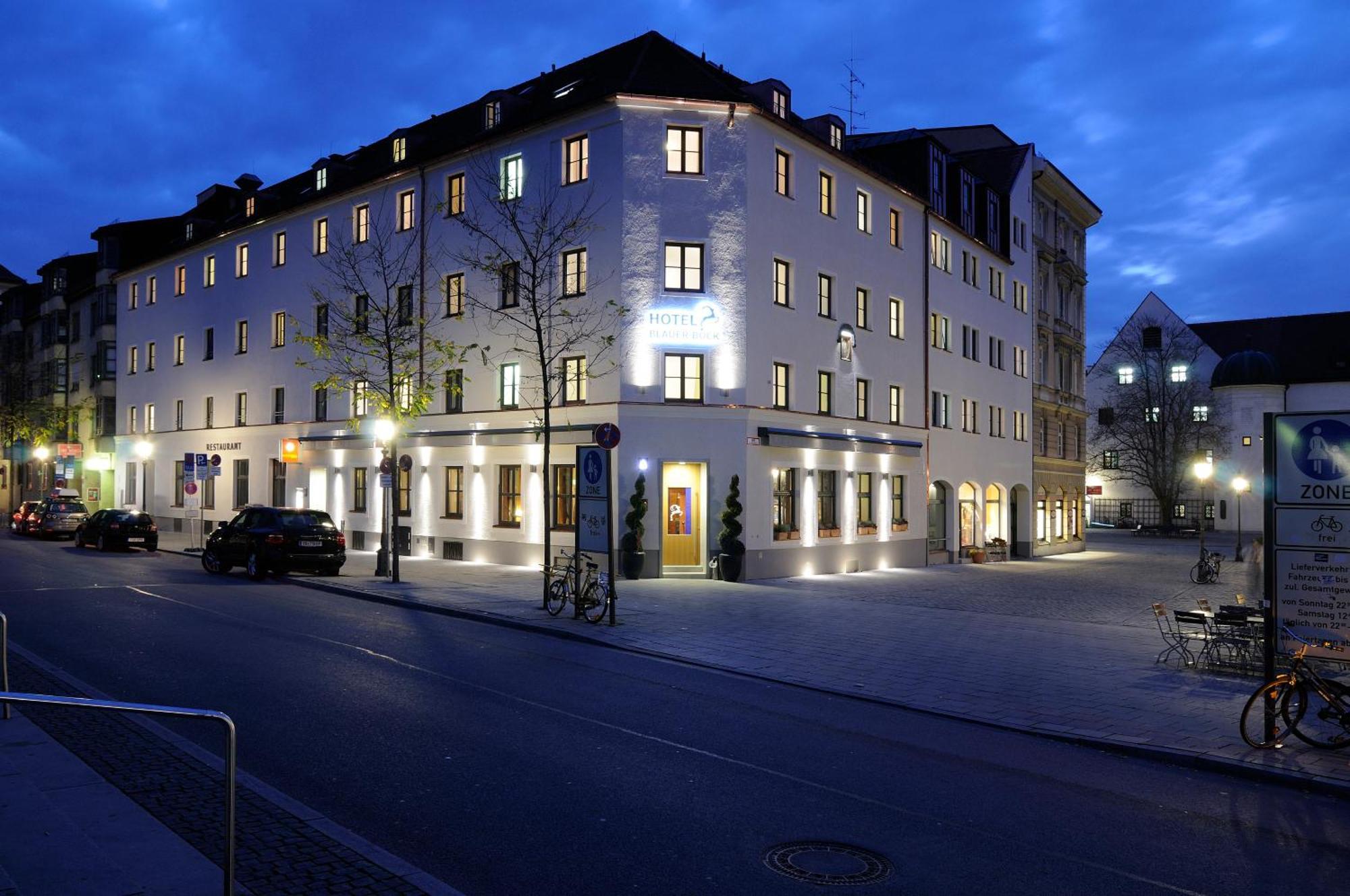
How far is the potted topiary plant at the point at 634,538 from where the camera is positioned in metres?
23.7

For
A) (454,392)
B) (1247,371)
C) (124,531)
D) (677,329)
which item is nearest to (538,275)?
(677,329)

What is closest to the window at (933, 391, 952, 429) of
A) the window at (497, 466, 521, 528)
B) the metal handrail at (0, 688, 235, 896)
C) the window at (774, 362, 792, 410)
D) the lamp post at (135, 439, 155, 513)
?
the window at (774, 362, 792, 410)

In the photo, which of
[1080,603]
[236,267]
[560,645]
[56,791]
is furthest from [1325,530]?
[236,267]

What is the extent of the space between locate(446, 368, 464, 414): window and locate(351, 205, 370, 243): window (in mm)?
6904

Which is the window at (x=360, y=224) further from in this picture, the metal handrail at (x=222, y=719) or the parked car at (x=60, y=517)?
the metal handrail at (x=222, y=719)

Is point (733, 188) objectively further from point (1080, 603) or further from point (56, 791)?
point (56, 791)

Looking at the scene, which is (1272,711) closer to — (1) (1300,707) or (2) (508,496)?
(1) (1300,707)

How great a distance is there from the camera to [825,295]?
93.3 ft

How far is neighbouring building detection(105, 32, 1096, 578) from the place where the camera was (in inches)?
972

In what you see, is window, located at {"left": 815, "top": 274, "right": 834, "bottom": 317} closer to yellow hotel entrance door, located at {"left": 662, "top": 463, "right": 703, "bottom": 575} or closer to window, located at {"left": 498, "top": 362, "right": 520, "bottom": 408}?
yellow hotel entrance door, located at {"left": 662, "top": 463, "right": 703, "bottom": 575}

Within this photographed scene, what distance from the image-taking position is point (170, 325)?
4438 centimetres

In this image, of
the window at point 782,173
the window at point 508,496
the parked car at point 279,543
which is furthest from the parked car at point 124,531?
the window at point 782,173

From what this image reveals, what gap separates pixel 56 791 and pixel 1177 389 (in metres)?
73.4

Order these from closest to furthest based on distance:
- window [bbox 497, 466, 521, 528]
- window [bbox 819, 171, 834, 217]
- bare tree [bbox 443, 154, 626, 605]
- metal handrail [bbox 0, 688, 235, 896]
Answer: metal handrail [bbox 0, 688, 235, 896] < bare tree [bbox 443, 154, 626, 605] < window [bbox 497, 466, 521, 528] < window [bbox 819, 171, 834, 217]
